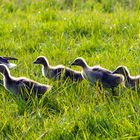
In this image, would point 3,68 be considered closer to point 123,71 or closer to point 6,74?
point 6,74

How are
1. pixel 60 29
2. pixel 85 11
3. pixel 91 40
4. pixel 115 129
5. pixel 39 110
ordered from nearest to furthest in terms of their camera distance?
pixel 115 129 < pixel 39 110 < pixel 91 40 < pixel 60 29 < pixel 85 11

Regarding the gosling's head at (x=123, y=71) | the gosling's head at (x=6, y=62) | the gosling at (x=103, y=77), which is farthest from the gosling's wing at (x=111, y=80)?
the gosling's head at (x=6, y=62)

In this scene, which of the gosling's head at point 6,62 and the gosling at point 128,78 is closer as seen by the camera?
the gosling at point 128,78

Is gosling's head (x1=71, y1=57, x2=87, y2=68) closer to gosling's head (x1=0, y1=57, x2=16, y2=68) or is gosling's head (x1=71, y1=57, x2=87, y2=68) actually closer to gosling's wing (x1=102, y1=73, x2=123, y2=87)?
gosling's wing (x1=102, y1=73, x2=123, y2=87)

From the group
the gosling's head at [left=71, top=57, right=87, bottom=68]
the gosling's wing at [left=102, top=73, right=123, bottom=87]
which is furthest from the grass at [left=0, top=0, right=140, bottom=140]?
the gosling's head at [left=71, top=57, right=87, bottom=68]

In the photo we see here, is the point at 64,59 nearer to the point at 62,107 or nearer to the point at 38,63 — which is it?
the point at 38,63

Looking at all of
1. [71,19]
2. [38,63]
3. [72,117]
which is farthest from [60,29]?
[72,117]

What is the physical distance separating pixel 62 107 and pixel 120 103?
2.22 ft

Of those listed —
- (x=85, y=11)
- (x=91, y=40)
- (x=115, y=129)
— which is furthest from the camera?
(x=85, y=11)

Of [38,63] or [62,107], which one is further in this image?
[38,63]

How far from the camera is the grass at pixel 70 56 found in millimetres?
4926

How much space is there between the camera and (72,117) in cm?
509

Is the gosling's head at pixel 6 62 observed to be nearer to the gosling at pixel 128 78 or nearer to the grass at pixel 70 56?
the grass at pixel 70 56

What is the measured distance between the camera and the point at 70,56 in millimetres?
7621
